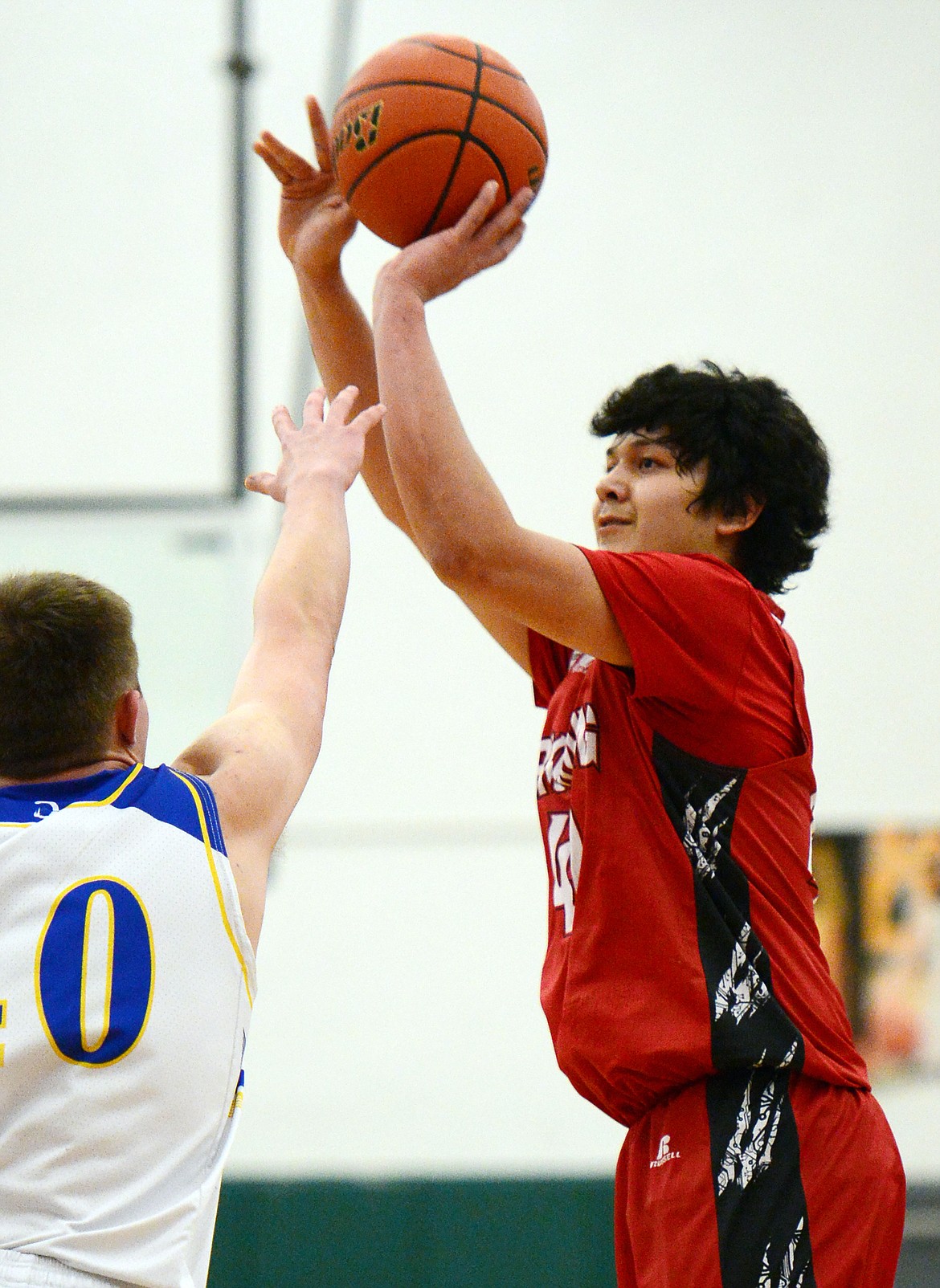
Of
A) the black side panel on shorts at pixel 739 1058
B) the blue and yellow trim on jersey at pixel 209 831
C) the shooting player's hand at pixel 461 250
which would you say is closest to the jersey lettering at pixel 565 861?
the black side panel on shorts at pixel 739 1058

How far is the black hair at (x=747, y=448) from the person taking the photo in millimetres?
2334

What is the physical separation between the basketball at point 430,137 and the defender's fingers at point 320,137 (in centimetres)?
23

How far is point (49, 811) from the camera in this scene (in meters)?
1.63

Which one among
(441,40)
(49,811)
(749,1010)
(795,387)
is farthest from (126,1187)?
(795,387)

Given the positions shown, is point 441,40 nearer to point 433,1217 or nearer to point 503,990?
point 503,990

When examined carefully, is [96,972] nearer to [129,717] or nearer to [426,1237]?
[129,717]

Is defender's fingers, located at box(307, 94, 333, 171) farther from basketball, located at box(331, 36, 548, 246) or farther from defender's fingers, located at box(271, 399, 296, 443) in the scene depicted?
defender's fingers, located at box(271, 399, 296, 443)

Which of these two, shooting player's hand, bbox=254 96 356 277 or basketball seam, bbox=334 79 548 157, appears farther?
shooting player's hand, bbox=254 96 356 277

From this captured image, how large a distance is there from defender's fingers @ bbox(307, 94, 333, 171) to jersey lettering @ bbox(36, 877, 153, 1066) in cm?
160

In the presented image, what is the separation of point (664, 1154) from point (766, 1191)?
0.48 feet

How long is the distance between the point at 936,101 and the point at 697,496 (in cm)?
430

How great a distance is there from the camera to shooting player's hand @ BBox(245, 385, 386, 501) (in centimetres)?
220

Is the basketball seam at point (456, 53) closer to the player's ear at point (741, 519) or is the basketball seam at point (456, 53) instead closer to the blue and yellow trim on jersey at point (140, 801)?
the player's ear at point (741, 519)

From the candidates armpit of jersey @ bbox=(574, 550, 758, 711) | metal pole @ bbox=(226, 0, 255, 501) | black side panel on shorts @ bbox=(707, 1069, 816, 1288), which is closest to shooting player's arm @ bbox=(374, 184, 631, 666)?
armpit of jersey @ bbox=(574, 550, 758, 711)
